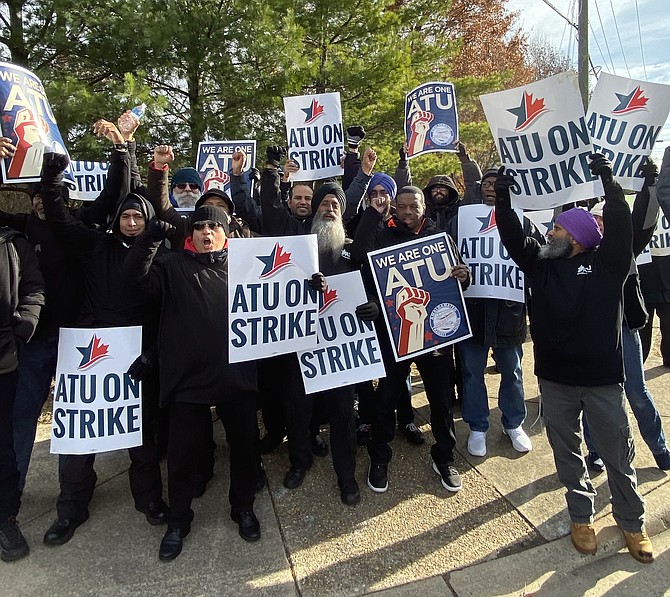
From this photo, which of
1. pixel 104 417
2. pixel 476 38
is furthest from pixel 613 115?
pixel 476 38

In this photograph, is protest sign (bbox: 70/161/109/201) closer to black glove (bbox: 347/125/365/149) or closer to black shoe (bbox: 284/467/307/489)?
black glove (bbox: 347/125/365/149)

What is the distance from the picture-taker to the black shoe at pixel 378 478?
3566 mm

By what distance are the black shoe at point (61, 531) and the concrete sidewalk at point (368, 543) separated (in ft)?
0.15

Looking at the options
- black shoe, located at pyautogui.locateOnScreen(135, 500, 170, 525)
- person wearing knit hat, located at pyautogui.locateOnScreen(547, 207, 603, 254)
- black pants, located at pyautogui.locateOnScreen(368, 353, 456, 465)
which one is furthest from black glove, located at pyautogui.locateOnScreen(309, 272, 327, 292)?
black shoe, located at pyautogui.locateOnScreen(135, 500, 170, 525)

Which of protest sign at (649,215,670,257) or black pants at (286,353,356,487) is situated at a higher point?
protest sign at (649,215,670,257)

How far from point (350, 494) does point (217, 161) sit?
14.0 ft

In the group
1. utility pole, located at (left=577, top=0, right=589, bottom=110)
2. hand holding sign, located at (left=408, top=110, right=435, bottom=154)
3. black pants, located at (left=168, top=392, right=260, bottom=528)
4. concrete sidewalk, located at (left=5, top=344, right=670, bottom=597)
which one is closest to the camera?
concrete sidewalk, located at (left=5, top=344, right=670, bottom=597)

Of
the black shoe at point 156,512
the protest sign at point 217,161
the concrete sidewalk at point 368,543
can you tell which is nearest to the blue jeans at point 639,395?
the concrete sidewalk at point 368,543

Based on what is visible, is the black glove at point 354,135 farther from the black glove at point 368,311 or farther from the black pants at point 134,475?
the black pants at point 134,475

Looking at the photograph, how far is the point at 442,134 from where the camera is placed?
541 cm

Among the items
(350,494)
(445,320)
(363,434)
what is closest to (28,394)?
(350,494)

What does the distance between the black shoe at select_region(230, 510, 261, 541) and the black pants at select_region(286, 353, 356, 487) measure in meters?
0.62

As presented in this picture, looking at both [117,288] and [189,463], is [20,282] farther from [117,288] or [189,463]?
[189,463]

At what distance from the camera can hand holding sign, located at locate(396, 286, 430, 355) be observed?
351 cm
